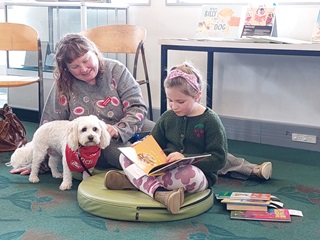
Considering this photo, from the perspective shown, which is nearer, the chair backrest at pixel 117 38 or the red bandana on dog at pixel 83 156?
the red bandana on dog at pixel 83 156

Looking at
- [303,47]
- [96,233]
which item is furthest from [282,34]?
[96,233]

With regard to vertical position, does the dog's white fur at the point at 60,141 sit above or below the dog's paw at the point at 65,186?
above

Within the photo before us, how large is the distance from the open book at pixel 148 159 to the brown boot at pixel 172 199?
3.9 inches

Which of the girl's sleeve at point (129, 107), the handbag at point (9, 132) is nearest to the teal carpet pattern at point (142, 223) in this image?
the girl's sleeve at point (129, 107)

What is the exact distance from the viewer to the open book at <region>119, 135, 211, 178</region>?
216 centimetres

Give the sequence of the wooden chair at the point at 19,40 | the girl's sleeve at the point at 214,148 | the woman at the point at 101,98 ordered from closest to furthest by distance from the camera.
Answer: the girl's sleeve at the point at 214,148 → the woman at the point at 101,98 → the wooden chair at the point at 19,40

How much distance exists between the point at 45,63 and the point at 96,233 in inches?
90.9

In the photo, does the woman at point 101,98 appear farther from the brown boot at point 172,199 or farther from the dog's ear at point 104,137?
the brown boot at point 172,199

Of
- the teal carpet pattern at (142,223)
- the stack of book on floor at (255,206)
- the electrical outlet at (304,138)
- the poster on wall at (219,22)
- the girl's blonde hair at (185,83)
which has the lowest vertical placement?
the teal carpet pattern at (142,223)

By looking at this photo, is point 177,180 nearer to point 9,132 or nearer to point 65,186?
point 65,186

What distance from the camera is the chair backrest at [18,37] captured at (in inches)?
139

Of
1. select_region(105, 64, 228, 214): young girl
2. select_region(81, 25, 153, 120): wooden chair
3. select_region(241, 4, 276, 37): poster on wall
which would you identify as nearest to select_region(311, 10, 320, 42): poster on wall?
select_region(241, 4, 276, 37): poster on wall

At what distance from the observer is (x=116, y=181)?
233 cm

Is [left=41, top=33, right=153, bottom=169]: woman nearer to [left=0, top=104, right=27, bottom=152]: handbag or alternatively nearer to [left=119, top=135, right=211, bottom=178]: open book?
[left=119, top=135, right=211, bottom=178]: open book
